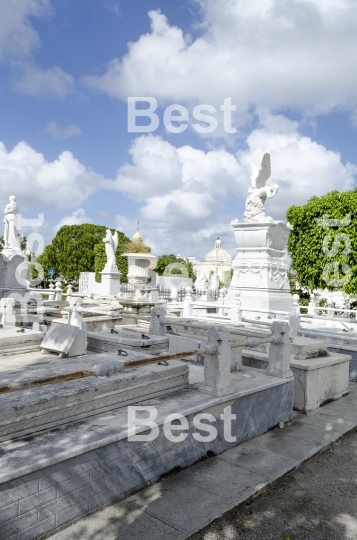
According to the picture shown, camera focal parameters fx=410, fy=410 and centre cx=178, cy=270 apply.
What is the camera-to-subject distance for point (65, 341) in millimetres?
7172

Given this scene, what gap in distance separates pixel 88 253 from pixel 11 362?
45.7m

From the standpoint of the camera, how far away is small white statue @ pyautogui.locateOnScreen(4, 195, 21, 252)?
1759 cm

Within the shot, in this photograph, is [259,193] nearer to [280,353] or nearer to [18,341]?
[280,353]

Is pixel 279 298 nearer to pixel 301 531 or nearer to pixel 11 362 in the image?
pixel 11 362

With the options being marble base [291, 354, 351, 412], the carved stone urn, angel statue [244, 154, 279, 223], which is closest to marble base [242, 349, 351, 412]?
marble base [291, 354, 351, 412]

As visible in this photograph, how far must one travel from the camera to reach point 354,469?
501 cm

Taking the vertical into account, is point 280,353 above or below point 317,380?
above


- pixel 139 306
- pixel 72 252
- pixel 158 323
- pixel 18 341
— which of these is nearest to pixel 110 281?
pixel 139 306

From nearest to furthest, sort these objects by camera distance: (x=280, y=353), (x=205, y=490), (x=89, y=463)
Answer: (x=89, y=463) → (x=205, y=490) → (x=280, y=353)

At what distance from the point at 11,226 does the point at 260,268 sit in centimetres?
1103

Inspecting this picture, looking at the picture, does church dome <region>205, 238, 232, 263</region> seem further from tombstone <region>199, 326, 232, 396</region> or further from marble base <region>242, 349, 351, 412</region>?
tombstone <region>199, 326, 232, 396</region>

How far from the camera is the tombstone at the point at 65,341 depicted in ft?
23.2

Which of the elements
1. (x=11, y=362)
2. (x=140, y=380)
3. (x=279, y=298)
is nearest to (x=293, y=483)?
(x=140, y=380)

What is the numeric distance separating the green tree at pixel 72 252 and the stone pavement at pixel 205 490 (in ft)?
153
